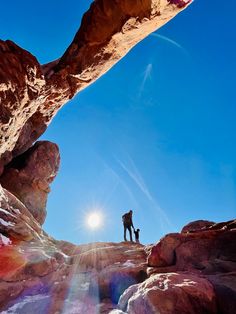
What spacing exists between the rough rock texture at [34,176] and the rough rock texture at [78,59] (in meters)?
3.55

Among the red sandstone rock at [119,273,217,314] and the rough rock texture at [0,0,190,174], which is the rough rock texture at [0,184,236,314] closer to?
the red sandstone rock at [119,273,217,314]

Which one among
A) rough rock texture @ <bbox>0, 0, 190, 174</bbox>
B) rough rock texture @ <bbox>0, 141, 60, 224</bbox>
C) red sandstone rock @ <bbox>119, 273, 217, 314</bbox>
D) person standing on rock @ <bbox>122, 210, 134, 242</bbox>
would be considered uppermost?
rough rock texture @ <bbox>0, 0, 190, 174</bbox>

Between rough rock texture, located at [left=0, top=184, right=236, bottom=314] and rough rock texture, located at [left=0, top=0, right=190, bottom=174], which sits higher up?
rough rock texture, located at [left=0, top=0, right=190, bottom=174]

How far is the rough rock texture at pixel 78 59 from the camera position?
18.8m

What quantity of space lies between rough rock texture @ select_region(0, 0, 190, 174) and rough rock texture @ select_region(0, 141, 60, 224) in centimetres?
355

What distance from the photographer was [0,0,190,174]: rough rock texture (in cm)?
1877

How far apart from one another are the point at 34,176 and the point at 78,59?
15.0 meters

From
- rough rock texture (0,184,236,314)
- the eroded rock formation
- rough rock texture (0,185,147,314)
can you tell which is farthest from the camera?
rough rock texture (0,185,147,314)

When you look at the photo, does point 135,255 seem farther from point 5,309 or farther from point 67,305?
point 5,309

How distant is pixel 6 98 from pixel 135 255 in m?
14.9

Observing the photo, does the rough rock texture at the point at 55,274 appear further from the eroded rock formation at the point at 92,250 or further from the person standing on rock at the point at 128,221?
the person standing on rock at the point at 128,221

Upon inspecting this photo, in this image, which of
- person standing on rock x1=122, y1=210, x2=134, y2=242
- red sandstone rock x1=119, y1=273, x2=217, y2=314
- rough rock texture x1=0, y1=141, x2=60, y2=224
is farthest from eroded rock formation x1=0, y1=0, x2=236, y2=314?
person standing on rock x1=122, y1=210, x2=134, y2=242

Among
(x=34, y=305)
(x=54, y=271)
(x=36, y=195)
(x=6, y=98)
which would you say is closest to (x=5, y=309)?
(x=34, y=305)

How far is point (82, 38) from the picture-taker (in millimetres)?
22062
